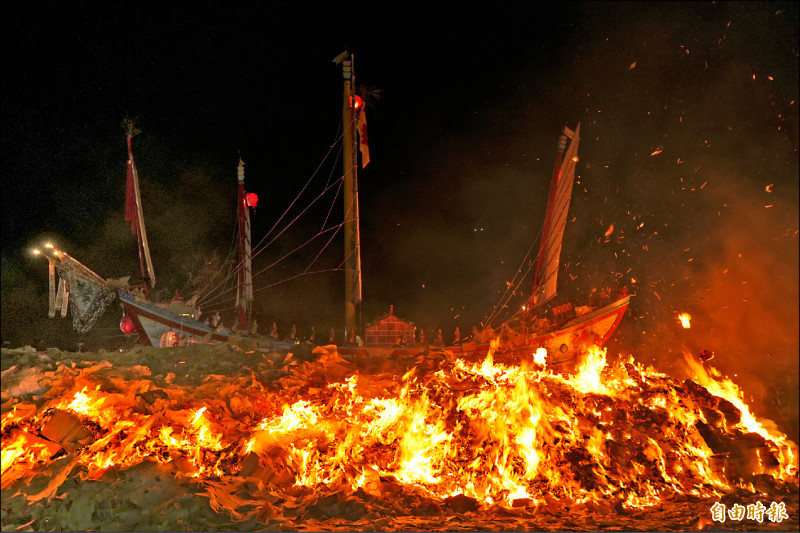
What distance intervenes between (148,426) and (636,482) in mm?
6670

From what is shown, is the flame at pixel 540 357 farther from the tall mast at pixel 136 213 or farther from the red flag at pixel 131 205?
the red flag at pixel 131 205

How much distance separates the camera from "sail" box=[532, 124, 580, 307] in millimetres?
14938

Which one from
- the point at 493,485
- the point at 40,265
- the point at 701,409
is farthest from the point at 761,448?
the point at 40,265

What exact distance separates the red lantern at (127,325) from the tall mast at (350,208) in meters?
6.79

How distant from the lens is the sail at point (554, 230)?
588 inches

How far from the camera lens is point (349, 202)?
40.6ft

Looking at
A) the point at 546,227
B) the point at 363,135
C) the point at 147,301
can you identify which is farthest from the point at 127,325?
the point at 546,227

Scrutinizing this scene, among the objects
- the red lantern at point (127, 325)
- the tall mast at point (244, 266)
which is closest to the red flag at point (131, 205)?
the red lantern at point (127, 325)

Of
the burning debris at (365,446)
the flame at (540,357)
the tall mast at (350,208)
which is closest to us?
the burning debris at (365,446)

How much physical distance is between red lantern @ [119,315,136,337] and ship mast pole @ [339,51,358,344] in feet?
22.2

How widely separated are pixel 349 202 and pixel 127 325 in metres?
7.55

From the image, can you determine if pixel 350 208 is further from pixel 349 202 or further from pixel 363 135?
pixel 363 135

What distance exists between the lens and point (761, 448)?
7586 millimetres

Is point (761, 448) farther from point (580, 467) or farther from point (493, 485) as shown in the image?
point (493, 485)
